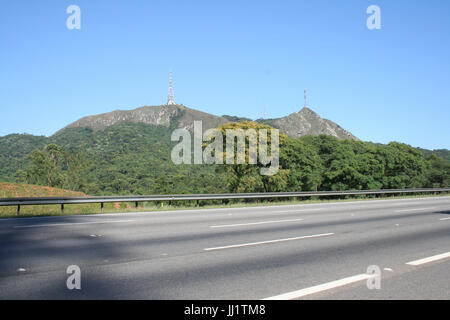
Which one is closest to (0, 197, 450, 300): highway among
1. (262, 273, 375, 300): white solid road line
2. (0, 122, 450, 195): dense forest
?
(262, 273, 375, 300): white solid road line

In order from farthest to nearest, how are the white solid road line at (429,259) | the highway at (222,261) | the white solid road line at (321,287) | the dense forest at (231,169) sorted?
1. the dense forest at (231,169)
2. the white solid road line at (429,259)
3. the highway at (222,261)
4. the white solid road line at (321,287)

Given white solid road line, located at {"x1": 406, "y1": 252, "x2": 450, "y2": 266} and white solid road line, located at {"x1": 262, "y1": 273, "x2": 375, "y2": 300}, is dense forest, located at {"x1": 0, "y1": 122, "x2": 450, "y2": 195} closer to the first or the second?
white solid road line, located at {"x1": 406, "y1": 252, "x2": 450, "y2": 266}

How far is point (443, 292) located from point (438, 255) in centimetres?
296

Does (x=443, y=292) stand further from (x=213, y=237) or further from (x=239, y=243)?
(x=213, y=237)

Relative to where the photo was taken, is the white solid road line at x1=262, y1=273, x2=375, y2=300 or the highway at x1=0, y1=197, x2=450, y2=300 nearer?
the white solid road line at x1=262, y1=273, x2=375, y2=300

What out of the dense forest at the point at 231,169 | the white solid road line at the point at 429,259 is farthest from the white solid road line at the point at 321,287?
the dense forest at the point at 231,169

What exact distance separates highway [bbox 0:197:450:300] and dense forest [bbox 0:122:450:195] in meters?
34.5

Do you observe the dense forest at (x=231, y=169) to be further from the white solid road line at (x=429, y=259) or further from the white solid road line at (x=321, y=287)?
the white solid road line at (x=321, y=287)

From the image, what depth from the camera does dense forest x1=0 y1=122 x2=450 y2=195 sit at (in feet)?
183

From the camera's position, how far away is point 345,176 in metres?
63.0

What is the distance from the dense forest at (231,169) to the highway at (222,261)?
34496mm

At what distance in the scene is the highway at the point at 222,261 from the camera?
17.2 feet

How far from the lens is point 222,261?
7.16 m

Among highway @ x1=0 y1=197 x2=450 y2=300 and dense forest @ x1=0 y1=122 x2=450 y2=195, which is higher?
dense forest @ x1=0 y1=122 x2=450 y2=195
